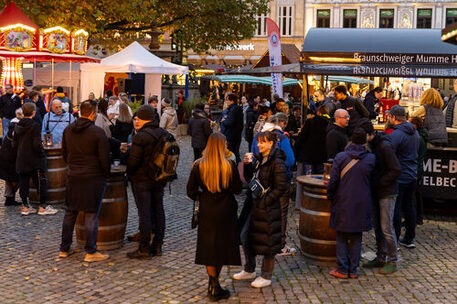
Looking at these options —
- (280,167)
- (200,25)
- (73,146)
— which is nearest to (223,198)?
(280,167)

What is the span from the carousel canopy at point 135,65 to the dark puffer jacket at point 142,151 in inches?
541

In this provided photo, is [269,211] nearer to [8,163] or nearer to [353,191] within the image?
[353,191]

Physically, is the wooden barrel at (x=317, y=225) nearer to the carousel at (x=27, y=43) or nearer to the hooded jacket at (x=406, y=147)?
the hooded jacket at (x=406, y=147)

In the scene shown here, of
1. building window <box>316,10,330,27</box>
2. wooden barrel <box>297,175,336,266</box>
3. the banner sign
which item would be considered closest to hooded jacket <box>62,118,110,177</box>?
wooden barrel <box>297,175,336,266</box>

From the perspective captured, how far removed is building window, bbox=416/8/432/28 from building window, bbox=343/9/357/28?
5052 millimetres

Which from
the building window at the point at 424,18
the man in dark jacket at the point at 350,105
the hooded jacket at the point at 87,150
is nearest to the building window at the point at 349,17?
the building window at the point at 424,18

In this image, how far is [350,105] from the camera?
36.4 ft

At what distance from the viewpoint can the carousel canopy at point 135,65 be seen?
833 inches

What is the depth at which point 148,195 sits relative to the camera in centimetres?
756

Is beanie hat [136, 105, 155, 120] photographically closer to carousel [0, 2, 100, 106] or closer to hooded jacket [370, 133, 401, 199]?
hooded jacket [370, 133, 401, 199]

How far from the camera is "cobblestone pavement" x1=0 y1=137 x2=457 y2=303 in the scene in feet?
20.9

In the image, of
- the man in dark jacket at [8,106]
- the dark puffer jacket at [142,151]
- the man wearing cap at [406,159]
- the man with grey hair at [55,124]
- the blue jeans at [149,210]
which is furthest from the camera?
the man in dark jacket at [8,106]

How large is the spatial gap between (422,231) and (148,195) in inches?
170

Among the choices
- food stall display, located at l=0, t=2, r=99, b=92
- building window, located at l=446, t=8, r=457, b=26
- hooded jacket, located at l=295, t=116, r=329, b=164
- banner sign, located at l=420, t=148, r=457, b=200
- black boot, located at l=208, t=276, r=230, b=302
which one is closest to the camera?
black boot, located at l=208, t=276, r=230, b=302
